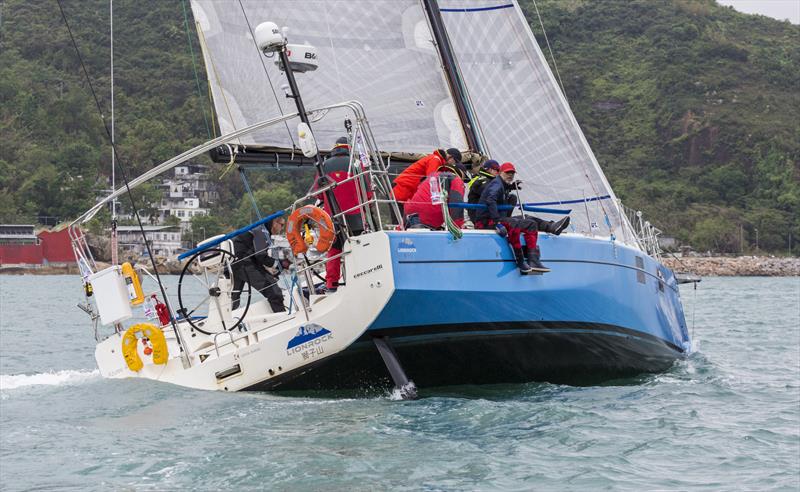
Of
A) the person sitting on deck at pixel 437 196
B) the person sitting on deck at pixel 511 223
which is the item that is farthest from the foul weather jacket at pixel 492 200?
the person sitting on deck at pixel 437 196

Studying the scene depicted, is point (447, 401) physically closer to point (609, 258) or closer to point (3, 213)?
point (609, 258)

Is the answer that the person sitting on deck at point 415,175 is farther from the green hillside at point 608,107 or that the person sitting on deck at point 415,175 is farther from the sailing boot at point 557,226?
the green hillside at point 608,107

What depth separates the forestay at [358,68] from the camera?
36.1ft

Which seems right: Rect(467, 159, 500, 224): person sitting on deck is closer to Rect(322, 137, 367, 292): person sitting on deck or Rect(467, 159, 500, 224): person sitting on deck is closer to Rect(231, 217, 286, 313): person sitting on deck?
Rect(322, 137, 367, 292): person sitting on deck

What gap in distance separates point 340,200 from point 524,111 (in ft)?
11.4

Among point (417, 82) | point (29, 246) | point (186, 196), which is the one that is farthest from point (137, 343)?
point (186, 196)

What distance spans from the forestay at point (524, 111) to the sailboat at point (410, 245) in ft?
0.05

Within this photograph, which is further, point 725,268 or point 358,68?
point 725,268

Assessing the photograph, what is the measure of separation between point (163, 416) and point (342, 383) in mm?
1430

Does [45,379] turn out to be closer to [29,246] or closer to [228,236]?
[228,236]

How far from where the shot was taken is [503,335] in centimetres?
837

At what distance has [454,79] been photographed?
1106cm

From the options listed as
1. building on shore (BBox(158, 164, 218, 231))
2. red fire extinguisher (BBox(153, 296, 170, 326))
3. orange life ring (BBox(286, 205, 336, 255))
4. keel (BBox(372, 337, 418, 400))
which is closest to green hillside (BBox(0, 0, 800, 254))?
building on shore (BBox(158, 164, 218, 231))

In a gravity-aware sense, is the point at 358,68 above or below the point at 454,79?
above
